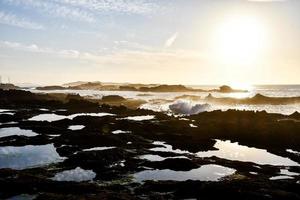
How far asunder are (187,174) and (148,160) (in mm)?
5633

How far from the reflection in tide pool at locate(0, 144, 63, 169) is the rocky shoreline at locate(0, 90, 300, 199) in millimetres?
443

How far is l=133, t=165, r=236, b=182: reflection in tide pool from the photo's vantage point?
29.7 metres

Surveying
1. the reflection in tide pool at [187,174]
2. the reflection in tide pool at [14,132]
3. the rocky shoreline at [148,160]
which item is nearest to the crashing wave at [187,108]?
the rocky shoreline at [148,160]

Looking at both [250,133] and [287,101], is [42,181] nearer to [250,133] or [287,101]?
[250,133]

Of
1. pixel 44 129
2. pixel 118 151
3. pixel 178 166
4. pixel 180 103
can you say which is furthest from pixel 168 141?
pixel 180 103

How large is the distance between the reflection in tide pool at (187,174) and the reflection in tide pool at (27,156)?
945 cm

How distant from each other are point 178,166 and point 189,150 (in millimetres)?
8666

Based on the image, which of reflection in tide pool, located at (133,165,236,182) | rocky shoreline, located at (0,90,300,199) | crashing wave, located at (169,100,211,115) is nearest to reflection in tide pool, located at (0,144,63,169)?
rocky shoreline, located at (0,90,300,199)

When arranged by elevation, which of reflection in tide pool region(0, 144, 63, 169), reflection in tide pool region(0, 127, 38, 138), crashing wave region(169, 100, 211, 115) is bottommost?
crashing wave region(169, 100, 211, 115)

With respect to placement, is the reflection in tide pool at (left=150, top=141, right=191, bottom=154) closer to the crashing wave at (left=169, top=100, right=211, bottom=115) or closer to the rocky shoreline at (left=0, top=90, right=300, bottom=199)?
the rocky shoreline at (left=0, top=90, right=300, bottom=199)

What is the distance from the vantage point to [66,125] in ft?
195

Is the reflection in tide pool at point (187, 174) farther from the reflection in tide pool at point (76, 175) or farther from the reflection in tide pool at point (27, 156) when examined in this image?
the reflection in tide pool at point (27, 156)

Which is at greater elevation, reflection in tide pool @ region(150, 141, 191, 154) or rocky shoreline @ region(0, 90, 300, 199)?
rocky shoreline @ region(0, 90, 300, 199)

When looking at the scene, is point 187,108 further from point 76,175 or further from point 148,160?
point 76,175
